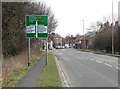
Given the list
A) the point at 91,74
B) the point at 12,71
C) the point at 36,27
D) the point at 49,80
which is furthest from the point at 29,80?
the point at 36,27

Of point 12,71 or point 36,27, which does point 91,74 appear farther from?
point 36,27

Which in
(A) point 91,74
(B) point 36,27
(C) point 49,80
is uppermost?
(B) point 36,27

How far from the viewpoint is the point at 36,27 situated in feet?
90.8

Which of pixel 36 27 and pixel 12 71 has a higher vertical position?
pixel 36 27

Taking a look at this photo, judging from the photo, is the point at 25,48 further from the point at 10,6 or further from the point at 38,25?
the point at 10,6

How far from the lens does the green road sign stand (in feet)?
90.7

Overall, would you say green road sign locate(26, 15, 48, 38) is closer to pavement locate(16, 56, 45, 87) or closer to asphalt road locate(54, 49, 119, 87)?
asphalt road locate(54, 49, 119, 87)

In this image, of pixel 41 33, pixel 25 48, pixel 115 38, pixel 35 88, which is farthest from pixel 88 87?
pixel 115 38

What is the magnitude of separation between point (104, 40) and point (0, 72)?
177 feet

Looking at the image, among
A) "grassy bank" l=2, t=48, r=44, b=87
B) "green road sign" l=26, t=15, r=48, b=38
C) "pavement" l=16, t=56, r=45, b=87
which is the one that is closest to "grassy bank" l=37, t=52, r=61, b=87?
"pavement" l=16, t=56, r=45, b=87

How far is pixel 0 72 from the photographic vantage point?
17109 millimetres

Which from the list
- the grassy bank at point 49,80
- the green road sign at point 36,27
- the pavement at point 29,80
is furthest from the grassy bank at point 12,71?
the green road sign at point 36,27

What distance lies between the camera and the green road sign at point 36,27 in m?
27.6

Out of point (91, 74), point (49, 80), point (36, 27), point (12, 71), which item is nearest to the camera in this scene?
point (49, 80)
